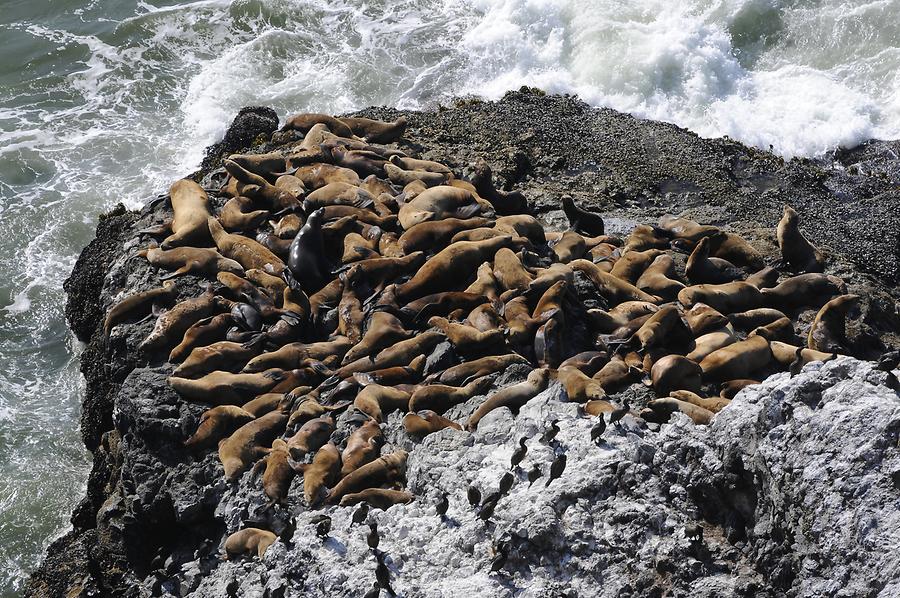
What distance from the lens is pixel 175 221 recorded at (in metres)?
11.6

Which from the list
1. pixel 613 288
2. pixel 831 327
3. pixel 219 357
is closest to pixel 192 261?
pixel 219 357

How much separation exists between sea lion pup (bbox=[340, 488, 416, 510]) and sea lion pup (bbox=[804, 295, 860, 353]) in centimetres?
448

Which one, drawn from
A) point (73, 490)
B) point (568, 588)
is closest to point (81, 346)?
point (73, 490)

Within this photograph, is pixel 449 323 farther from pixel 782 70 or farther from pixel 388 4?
pixel 388 4

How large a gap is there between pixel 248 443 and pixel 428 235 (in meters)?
3.30

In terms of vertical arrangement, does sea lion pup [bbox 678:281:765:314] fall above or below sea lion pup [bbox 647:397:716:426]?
below

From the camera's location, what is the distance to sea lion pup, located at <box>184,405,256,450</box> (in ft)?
29.2

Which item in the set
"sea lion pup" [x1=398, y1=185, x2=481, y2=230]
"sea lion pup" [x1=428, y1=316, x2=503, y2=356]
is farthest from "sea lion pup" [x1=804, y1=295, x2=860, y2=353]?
"sea lion pup" [x1=398, y1=185, x2=481, y2=230]

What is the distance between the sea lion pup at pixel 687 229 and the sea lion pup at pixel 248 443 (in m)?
5.37

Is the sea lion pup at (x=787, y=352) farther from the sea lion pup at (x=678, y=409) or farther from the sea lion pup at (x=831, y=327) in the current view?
the sea lion pup at (x=678, y=409)

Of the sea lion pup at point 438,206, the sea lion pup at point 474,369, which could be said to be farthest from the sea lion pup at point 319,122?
the sea lion pup at point 474,369

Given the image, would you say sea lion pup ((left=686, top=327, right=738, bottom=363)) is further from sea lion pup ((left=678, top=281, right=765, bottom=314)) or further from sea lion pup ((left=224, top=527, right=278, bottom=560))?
sea lion pup ((left=224, top=527, right=278, bottom=560))

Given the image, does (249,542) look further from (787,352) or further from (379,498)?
(787,352)

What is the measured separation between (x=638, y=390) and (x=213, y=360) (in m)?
4.09
